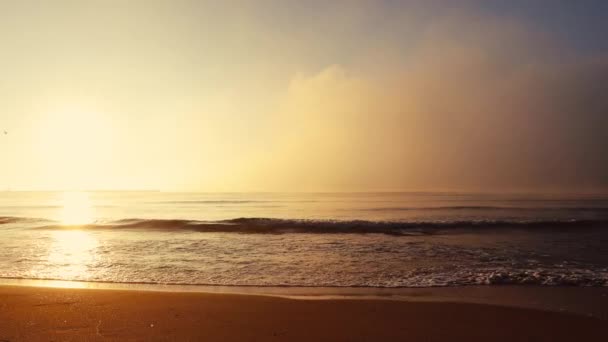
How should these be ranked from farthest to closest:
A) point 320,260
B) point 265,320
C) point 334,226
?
point 334,226 < point 320,260 < point 265,320

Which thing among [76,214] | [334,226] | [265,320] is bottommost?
[76,214]

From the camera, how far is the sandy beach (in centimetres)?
594

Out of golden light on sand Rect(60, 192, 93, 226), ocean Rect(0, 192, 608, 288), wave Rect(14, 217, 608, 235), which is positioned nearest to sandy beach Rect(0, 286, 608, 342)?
ocean Rect(0, 192, 608, 288)

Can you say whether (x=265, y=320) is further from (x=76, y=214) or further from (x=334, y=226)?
(x=76, y=214)

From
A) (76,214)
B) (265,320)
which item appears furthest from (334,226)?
(76,214)

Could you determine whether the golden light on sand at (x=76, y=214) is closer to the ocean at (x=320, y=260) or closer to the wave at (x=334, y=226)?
the wave at (x=334, y=226)

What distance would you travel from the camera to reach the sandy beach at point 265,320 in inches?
234

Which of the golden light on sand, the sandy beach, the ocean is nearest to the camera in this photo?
the sandy beach

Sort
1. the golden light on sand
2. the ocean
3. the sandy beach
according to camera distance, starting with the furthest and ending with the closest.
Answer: the golden light on sand < the ocean < the sandy beach

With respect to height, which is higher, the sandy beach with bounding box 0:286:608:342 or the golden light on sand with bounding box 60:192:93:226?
the sandy beach with bounding box 0:286:608:342

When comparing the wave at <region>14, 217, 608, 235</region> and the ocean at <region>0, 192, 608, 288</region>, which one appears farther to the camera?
the wave at <region>14, 217, 608, 235</region>

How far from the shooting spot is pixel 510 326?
6465 millimetres

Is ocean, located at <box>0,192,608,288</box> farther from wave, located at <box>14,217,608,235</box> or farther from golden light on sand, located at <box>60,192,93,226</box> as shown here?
golden light on sand, located at <box>60,192,93,226</box>

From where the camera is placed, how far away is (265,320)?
669cm
